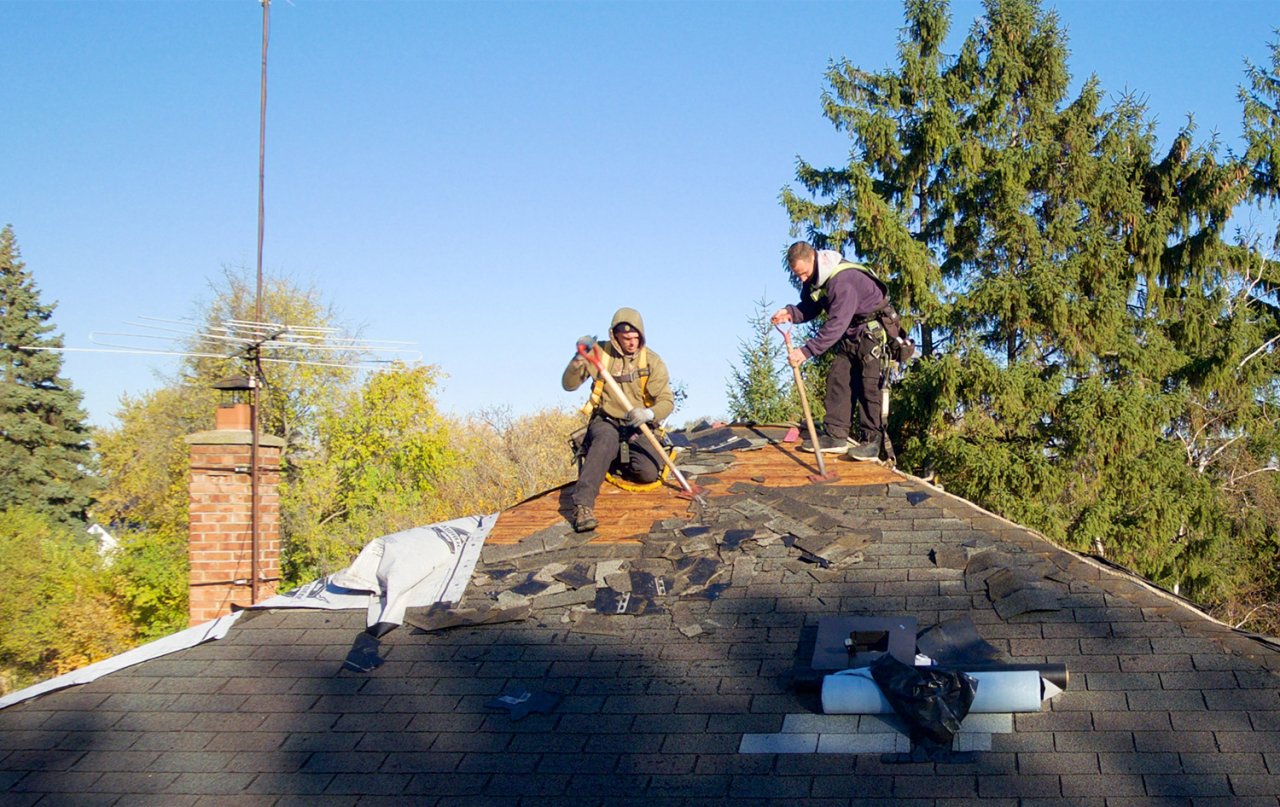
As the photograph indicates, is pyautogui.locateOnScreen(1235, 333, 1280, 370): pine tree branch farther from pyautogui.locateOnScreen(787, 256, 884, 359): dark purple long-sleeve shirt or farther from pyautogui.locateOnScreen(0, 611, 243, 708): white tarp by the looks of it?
pyautogui.locateOnScreen(0, 611, 243, 708): white tarp

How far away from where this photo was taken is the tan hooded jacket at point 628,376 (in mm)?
8930

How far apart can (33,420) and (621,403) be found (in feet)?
119

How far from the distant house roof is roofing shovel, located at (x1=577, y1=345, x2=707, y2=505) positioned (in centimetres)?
55

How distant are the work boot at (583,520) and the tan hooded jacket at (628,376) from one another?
0.98m

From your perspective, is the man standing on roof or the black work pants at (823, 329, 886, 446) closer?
the man standing on roof

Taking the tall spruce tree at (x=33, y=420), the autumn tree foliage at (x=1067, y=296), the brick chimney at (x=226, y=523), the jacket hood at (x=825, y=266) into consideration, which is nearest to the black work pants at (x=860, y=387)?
the jacket hood at (x=825, y=266)

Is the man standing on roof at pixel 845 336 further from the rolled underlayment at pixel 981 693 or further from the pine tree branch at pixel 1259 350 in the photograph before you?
the pine tree branch at pixel 1259 350

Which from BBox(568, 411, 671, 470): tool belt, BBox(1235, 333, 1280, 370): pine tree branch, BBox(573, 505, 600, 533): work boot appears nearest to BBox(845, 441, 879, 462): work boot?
BBox(568, 411, 671, 470): tool belt

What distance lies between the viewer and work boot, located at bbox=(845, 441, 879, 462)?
9.44 m

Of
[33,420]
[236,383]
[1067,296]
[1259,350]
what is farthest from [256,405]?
[33,420]

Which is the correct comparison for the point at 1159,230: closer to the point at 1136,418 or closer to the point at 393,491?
the point at 1136,418

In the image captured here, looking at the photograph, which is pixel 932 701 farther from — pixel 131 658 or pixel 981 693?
pixel 131 658

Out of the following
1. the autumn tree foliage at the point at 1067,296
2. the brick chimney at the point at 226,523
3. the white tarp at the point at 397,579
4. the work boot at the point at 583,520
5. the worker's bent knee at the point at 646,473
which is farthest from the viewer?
the autumn tree foliage at the point at 1067,296

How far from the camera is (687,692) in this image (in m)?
5.91
